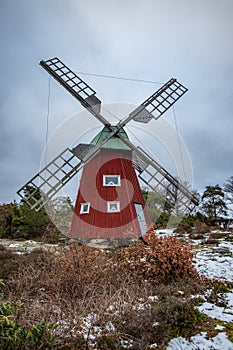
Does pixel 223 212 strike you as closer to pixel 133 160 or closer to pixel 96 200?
pixel 133 160

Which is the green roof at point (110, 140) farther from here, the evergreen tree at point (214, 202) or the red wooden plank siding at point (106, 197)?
the evergreen tree at point (214, 202)

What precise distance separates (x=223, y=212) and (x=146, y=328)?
2350 centimetres

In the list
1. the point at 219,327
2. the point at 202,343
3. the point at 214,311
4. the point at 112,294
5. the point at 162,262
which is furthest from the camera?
the point at 162,262

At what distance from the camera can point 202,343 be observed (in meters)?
2.79

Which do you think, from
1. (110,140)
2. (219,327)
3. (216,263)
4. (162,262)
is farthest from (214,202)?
(219,327)

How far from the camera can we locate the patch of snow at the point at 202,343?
8.89 ft

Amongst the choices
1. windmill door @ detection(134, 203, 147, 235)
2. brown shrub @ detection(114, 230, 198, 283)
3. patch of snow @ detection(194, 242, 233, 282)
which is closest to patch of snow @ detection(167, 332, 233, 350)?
brown shrub @ detection(114, 230, 198, 283)

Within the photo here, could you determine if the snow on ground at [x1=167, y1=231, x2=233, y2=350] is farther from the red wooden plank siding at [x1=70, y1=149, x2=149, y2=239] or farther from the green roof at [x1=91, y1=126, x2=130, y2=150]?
the green roof at [x1=91, y1=126, x2=130, y2=150]

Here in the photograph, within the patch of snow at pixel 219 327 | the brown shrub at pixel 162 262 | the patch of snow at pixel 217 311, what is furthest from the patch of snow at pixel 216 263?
the patch of snow at pixel 219 327

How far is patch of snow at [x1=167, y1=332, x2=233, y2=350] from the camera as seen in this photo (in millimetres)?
2711

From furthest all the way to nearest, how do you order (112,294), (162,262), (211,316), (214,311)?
(162,262) → (112,294) → (214,311) → (211,316)

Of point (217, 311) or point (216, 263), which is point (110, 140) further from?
point (217, 311)

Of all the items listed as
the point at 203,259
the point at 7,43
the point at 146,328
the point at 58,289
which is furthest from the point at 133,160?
the point at 146,328

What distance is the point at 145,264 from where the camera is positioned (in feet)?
17.3
